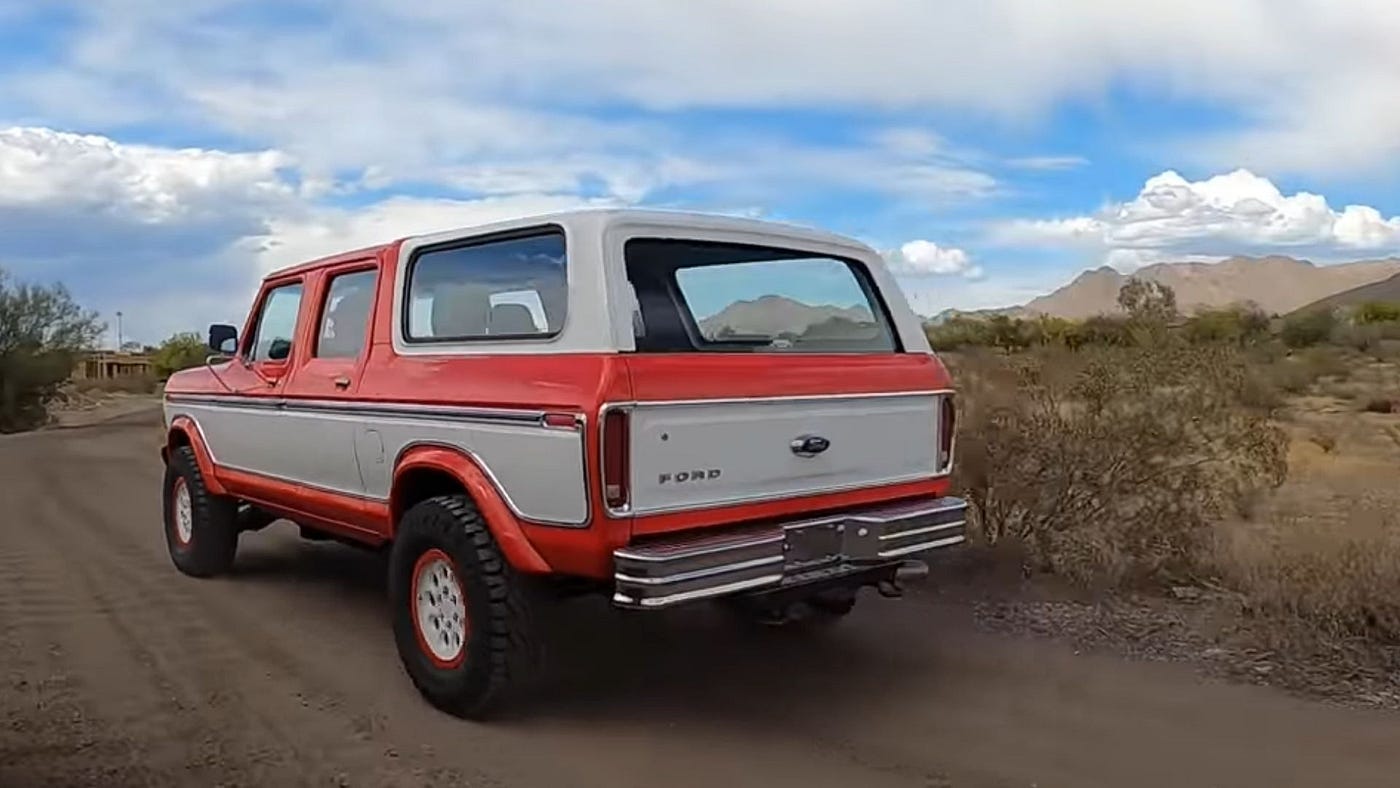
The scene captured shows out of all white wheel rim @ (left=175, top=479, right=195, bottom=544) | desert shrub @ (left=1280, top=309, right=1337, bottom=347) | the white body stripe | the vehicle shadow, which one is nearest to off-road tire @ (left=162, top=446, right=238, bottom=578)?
white wheel rim @ (left=175, top=479, right=195, bottom=544)

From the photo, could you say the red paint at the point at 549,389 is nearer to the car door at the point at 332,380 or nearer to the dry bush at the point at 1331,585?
the car door at the point at 332,380

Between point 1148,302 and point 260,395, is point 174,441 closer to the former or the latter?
point 260,395

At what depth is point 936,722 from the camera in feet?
18.2

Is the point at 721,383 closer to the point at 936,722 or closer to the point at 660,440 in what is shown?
the point at 660,440

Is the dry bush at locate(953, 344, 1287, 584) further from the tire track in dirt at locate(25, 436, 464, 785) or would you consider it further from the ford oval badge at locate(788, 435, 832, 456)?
the tire track in dirt at locate(25, 436, 464, 785)

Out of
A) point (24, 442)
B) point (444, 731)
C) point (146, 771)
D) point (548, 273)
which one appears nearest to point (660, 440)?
point (548, 273)

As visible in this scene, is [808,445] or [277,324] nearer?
[808,445]

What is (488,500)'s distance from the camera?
5.39 m

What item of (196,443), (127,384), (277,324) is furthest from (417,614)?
(127,384)

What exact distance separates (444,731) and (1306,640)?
13.3ft

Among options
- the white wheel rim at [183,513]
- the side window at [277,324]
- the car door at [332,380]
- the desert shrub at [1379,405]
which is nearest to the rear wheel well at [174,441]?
the white wheel rim at [183,513]

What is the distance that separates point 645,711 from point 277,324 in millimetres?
3550

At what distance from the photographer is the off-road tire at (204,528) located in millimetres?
8586

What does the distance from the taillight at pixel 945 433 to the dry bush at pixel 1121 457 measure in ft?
6.46
